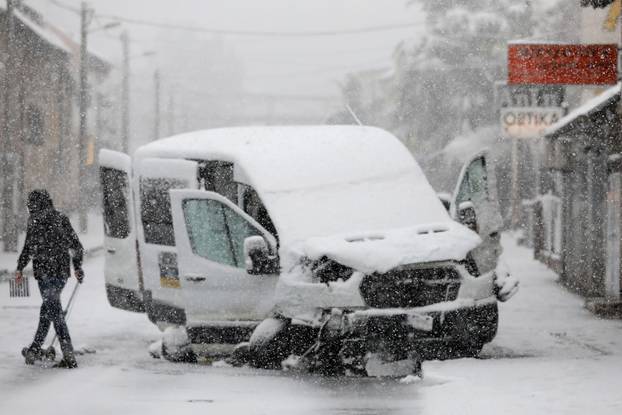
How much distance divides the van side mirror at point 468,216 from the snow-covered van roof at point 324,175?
0.85ft

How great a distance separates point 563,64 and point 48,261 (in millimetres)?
8627

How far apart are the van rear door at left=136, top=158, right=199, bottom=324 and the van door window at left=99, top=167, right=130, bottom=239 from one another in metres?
0.56

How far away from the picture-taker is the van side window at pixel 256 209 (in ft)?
38.4

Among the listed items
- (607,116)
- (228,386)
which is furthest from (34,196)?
(607,116)

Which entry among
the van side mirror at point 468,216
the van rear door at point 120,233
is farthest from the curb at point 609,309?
the van rear door at point 120,233

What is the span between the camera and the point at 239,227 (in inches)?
434

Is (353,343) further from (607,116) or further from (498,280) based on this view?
(607,116)

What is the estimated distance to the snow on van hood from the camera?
33.1 feet

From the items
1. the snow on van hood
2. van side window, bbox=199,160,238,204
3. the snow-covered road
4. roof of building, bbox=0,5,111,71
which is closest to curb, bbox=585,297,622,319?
the snow-covered road

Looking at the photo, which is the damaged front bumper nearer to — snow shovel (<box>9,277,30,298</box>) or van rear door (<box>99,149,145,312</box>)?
snow shovel (<box>9,277,30,298</box>)

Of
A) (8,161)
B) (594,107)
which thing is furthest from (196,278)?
(8,161)

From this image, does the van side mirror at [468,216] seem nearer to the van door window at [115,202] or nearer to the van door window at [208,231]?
the van door window at [208,231]

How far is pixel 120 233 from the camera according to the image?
12.9m

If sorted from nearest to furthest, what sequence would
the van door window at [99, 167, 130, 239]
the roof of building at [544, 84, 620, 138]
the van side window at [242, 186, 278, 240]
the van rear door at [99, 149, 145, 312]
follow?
1. the van side window at [242, 186, 278, 240]
2. the van rear door at [99, 149, 145, 312]
3. the van door window at [99, 167, 130, 239]
4. the roof of building at [544, 84, 620, 138]
